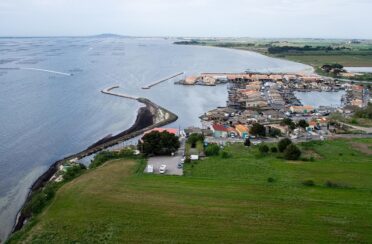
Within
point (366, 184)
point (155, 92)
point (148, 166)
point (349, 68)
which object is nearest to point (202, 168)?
point (148, 166)

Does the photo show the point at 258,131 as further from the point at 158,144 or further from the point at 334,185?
the point at 334,185

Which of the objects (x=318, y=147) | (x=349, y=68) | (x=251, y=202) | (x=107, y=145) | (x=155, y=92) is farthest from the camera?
(x=349, y=68)

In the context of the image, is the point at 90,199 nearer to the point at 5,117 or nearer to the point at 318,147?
the point at 318,147

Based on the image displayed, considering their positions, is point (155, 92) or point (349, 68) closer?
point (155, 92)

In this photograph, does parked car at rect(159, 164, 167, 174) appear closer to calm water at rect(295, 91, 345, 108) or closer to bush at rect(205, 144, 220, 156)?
bush at rect(205, 144, 220, 156)

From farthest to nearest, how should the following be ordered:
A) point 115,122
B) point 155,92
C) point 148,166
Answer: point 155,92
point 115,122
point 148,166

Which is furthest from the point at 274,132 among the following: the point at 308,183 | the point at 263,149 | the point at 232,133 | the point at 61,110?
the point at 61,110

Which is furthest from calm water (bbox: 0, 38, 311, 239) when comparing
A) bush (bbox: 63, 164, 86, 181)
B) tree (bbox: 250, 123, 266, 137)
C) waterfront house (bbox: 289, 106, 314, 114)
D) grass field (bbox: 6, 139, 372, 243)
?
waterfront house (bbox: 289, 106, 314, 114)
